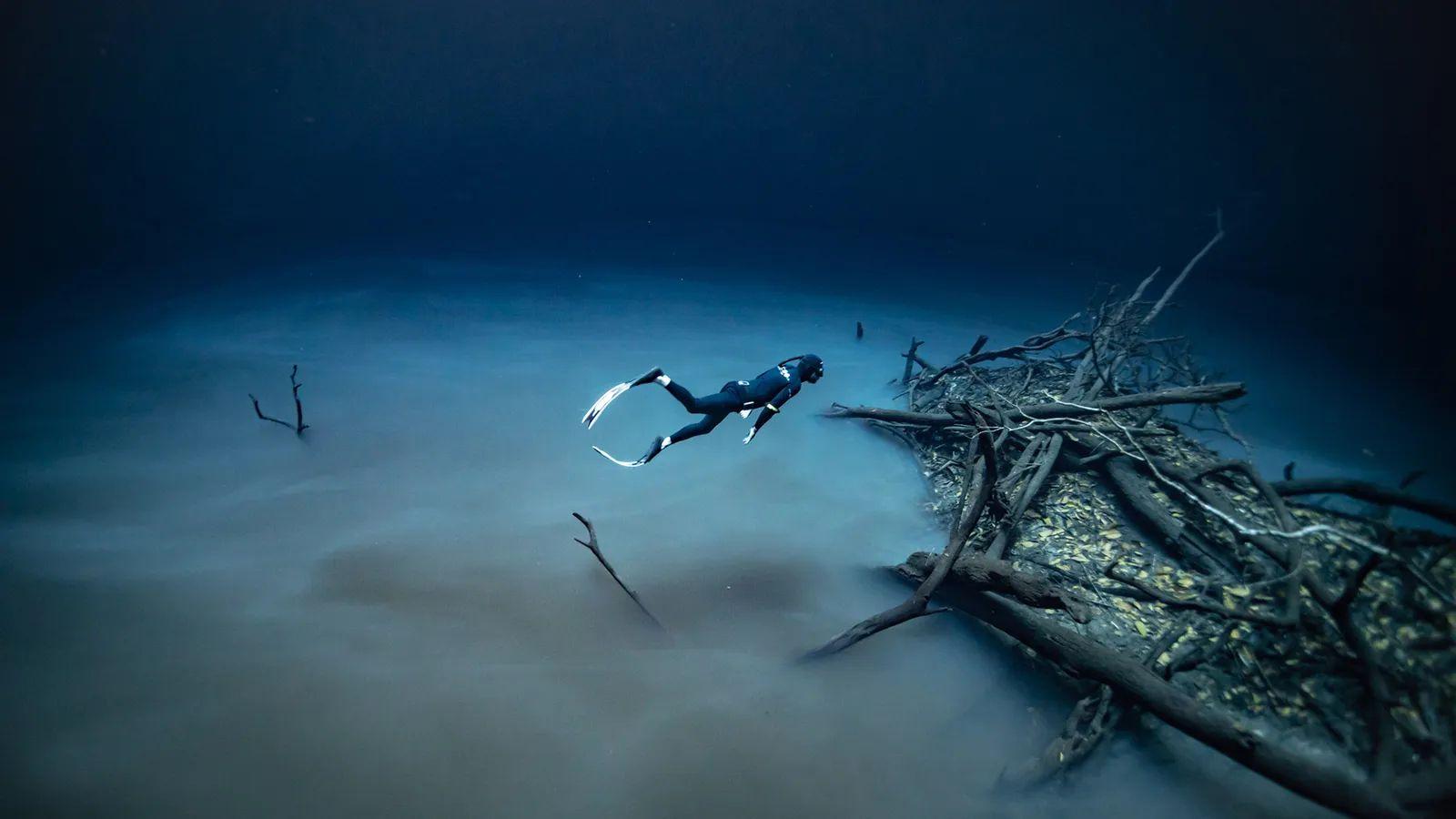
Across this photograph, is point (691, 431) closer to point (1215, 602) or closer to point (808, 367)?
point (808, 367)

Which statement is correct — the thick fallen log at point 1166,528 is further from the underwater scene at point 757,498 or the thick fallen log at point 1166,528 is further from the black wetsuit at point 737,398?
the black wetsuit at point 737,398

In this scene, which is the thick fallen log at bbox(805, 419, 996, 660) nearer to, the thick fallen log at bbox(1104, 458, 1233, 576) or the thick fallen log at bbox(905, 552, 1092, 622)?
the thick fallen log at bbox(905, 552, 1092, 622)

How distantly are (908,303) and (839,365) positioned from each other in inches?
256

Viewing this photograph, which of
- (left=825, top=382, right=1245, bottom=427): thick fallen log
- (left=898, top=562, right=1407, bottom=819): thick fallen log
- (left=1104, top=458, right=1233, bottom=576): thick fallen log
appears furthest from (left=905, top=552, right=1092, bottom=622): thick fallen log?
(left=1104, top=458, right=1233, bottom=576): thick fallen log

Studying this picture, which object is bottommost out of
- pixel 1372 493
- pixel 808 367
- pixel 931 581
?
pixel 931 581

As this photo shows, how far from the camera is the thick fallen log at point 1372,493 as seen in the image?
326cm

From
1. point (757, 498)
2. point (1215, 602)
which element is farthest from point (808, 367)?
point (1215, 602)

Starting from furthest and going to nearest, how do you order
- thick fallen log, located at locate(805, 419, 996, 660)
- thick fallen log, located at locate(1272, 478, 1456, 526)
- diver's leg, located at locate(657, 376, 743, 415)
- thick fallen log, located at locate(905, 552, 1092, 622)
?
diver's leg, located at locate(657, 376, 743, 415)
thick fallen log, located at locate(805, 419, 996, 660)
thick fallen log, located at locate(905, 552, 1092, 622)
thick fallen log, located at locate(1272, 478, 1456, 526)

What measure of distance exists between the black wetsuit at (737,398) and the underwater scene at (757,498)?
0.16ft

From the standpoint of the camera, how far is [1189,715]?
10.1ft

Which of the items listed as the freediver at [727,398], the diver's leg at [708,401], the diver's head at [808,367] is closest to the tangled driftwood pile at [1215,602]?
the diver's head at [808,367]

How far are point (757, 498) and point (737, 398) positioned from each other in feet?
5.27

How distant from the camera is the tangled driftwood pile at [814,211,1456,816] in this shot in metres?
3.02

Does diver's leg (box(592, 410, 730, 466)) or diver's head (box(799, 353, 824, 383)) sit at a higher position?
diver's head (box(799, 353, 824, 383))
